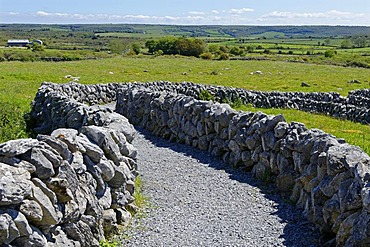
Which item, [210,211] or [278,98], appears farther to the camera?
[278,98]

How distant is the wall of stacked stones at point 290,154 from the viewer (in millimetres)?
9242

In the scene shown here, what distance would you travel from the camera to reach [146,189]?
13492 millimetres

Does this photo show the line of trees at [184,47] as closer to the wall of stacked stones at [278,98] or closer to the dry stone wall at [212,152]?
the wall of stacked stones at [278,98]

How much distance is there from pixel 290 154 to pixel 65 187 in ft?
23.2

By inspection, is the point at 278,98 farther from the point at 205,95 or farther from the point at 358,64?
the point at 358,64

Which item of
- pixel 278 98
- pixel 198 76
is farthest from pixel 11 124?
pixel 198 76

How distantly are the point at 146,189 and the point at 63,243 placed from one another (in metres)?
5.44

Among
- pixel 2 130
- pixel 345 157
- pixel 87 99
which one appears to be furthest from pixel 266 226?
pixel 87 99

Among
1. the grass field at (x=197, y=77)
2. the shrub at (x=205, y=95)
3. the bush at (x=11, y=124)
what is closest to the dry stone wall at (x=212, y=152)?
the bush at (x=11, y=124)

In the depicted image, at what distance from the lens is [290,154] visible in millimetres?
13188

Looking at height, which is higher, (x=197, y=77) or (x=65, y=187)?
(x=65, y=187)

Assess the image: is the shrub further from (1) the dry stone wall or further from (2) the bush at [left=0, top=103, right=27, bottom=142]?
(2) the bush at [left=0, top=103, right=27, bottom=142]

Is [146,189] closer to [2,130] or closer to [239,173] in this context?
[239,173]

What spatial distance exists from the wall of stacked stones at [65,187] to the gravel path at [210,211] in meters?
0.89
